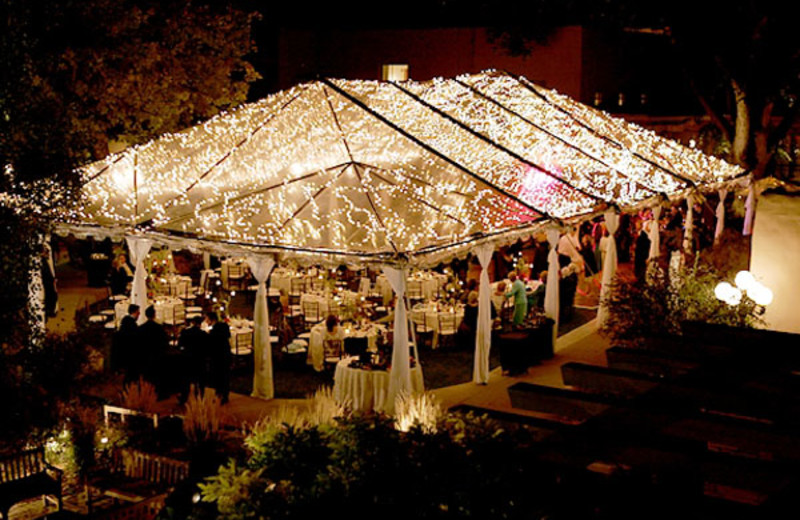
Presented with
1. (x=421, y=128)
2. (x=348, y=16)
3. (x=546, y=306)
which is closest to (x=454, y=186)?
(x=421, y=128)

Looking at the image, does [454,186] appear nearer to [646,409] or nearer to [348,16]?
[646,409]

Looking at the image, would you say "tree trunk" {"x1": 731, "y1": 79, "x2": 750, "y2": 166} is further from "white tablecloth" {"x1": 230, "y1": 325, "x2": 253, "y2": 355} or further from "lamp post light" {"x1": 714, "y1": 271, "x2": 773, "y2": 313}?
"white tablecloth" {"x1": 230, "y1": 325, "x2": 253, "y2": 355}

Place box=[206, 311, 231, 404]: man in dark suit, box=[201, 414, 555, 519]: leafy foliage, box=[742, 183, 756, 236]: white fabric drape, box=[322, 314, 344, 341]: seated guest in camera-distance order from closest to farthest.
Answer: box=[201, 414, 555, 519]: leafy foliage, box=[206, 311, 231, 404]: man in dark suit, box=[322, 314, 344, 341]: seated guest, box=[742, 183, 756, 236]: white fabric drape

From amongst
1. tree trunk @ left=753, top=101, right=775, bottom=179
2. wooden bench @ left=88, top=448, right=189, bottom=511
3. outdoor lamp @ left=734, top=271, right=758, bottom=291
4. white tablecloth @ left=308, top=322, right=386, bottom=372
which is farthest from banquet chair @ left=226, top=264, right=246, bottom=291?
tree trunk @ left=753, top=101, right=775, bottom=179

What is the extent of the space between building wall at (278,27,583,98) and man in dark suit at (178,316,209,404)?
1678 centimetres

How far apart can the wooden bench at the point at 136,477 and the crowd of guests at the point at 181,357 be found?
2.57 metres

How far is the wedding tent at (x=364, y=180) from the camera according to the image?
10836mm

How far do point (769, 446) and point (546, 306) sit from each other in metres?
8.84

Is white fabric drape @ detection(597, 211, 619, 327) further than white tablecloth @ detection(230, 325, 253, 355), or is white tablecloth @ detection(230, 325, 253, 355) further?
white fabric drape @ detection(597, 211, 619, 327)

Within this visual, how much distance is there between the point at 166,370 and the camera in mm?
11062

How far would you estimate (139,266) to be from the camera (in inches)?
492

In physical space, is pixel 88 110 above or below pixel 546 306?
above

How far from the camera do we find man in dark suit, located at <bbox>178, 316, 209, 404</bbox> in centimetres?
1088

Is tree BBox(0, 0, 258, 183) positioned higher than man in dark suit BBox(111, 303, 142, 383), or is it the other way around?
tree BBox(0, 0, 258, 183)
